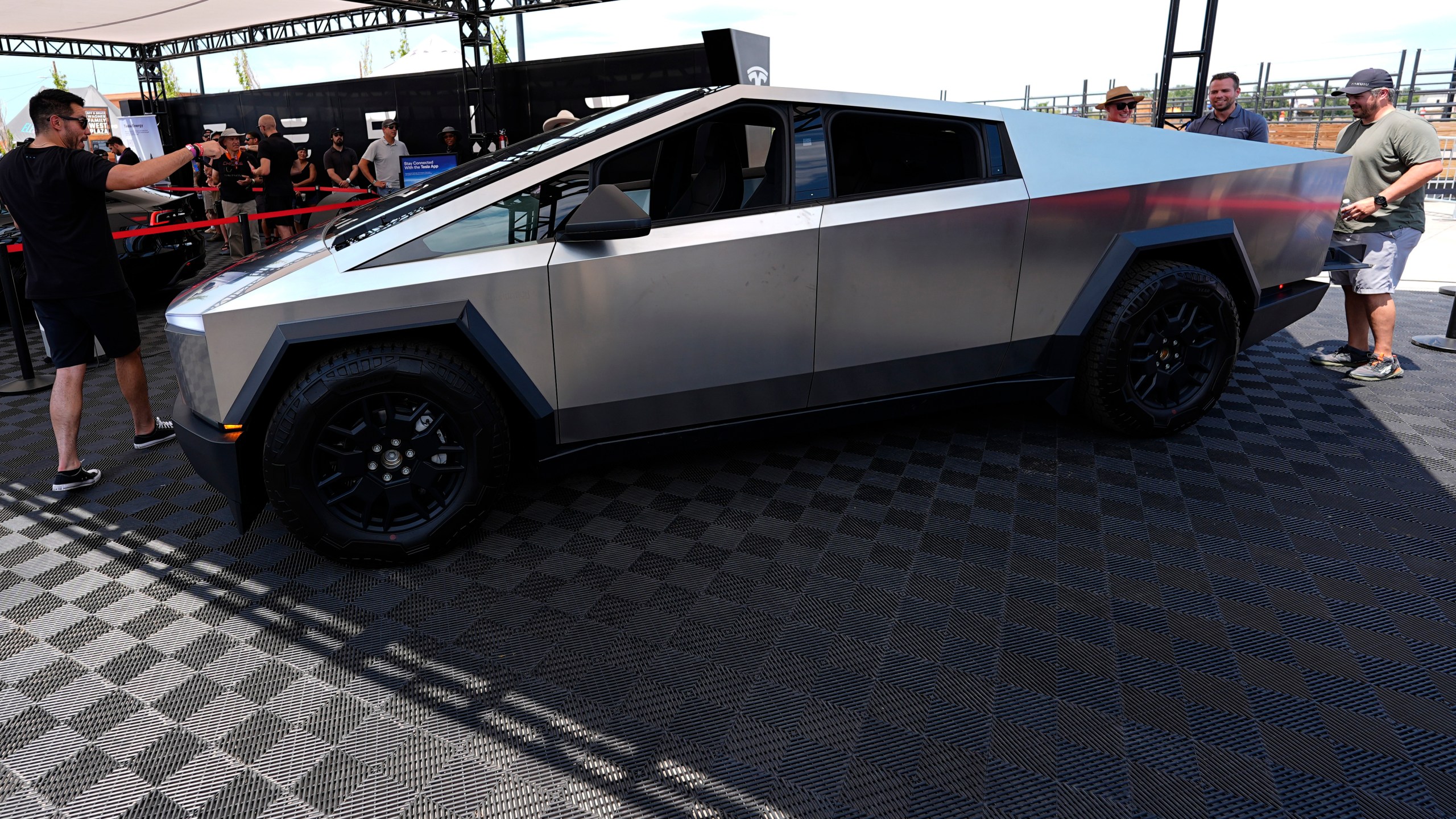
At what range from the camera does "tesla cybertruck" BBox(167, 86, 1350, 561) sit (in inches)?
103

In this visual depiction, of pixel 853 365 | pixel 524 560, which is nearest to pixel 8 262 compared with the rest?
pixel 524 560

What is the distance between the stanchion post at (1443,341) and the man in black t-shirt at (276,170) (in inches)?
401

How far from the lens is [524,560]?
2.84 meters

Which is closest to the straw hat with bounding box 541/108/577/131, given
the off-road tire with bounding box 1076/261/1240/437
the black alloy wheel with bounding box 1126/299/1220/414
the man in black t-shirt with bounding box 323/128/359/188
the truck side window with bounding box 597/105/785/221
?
the truck side window with bounding box 597/105/785/221

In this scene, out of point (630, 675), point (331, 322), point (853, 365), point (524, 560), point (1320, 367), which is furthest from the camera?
point (1320, 367)

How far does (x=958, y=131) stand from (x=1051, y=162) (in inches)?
15.7

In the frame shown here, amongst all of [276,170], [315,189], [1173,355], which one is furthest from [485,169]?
[315,189]

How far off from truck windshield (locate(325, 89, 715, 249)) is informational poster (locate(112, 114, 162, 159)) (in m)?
21.5

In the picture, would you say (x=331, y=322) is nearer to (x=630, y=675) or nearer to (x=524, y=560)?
(x=524, y=560)

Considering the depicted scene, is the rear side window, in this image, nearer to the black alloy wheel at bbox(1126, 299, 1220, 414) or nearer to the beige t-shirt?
the black alloy wheel at bbox(1126, 299, 1220, 414)

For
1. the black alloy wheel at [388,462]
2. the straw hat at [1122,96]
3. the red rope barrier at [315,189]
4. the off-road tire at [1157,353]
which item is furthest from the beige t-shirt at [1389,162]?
the red rope barrier at [315,189]

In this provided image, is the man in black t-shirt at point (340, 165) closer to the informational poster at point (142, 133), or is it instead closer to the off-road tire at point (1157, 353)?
the informational poster at point (142, 133)

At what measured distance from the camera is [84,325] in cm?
365

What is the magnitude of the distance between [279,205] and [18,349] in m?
5.00
